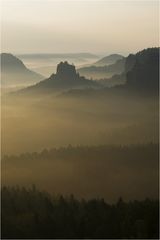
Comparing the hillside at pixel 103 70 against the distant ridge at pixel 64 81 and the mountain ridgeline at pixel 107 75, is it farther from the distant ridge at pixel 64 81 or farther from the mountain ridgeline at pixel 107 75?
the distant ridge at pixel 64 81

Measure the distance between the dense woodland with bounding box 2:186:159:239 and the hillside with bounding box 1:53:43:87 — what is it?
77468 millimetres

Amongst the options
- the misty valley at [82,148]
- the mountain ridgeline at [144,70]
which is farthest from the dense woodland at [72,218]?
the mountain ridgeline at [144,70]

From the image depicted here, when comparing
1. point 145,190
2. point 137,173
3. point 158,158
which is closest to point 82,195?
point 145,190

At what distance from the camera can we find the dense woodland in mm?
36656

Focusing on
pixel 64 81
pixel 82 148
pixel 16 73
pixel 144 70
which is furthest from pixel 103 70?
pixel 82 148

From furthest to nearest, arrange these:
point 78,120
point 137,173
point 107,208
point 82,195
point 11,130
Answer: point 78,120 → point 11,130 → point 137,173 → point 82,195 → point 107,208

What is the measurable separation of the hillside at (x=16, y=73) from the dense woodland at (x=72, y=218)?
77.5 metres

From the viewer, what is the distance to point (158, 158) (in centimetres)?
6988

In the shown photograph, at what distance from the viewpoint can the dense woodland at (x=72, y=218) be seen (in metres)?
36.7

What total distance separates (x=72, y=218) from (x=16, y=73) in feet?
313

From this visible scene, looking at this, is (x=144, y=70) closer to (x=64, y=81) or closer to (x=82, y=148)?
(x=64, y=81)

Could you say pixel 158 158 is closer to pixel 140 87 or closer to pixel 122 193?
pixel 122 193

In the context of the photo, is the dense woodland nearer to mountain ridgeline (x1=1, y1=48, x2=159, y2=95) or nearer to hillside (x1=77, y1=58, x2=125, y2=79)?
mountain ridgeline (x1=1, y1=48, x2=159, y2=95)

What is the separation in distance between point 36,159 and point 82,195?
2279 cm
